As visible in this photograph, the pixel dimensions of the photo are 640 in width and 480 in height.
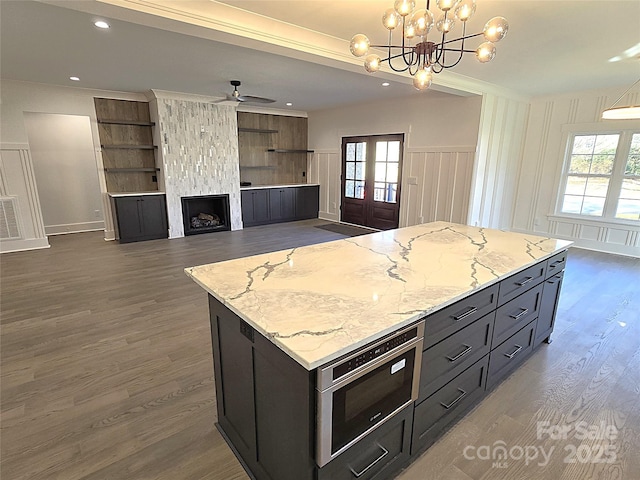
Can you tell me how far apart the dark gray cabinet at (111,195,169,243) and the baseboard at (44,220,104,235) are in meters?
1.57

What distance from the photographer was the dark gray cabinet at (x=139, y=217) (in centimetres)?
591

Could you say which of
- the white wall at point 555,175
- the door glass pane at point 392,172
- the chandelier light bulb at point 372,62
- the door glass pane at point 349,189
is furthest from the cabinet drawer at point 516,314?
the door glass pane at point 349,189

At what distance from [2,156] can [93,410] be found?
532cm

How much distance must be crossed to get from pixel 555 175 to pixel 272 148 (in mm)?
6043

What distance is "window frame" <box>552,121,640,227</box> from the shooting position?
17.4 ft

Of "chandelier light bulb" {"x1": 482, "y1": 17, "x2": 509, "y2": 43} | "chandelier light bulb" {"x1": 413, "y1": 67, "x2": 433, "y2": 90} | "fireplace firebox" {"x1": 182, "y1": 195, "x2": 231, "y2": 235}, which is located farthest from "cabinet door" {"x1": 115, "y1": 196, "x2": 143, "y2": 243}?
"chandelier light bulb" {"x1": 482, "y1": 17, "x2": 509, "y2": 43}

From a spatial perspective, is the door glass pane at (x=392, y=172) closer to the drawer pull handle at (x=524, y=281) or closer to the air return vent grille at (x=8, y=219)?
the drawer pull handle at (x=524, y=281)

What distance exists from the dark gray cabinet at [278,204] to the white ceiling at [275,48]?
7.97 ft

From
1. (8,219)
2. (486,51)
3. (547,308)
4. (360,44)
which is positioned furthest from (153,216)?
(547,308)

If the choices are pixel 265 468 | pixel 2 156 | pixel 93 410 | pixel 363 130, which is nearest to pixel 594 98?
pixel 363 130

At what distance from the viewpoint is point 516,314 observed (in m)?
2.22

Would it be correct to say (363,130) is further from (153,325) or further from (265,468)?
(265,468)

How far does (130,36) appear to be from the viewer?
327cm

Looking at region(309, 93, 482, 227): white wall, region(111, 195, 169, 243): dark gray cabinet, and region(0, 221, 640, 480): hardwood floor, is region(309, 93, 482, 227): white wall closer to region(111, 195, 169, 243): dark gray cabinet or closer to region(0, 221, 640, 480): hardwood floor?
region(0, 221, 640, 480): hardwood floor
